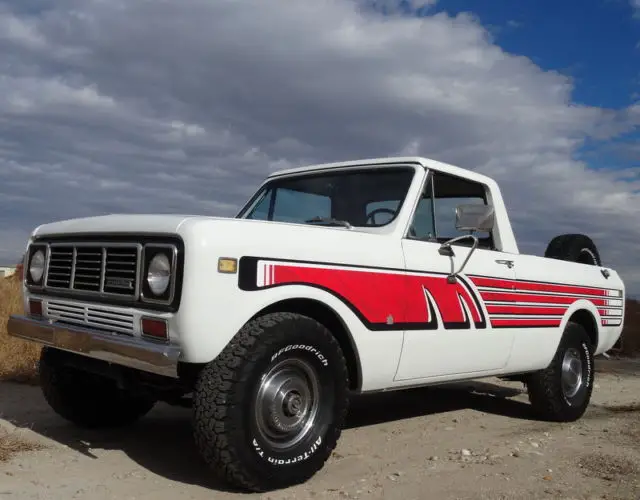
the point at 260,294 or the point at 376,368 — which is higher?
the point at 260,294

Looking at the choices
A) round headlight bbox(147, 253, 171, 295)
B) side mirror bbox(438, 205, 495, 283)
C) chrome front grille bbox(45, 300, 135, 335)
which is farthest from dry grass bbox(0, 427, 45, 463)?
side mirror bbox(438, 205, 495, 283)

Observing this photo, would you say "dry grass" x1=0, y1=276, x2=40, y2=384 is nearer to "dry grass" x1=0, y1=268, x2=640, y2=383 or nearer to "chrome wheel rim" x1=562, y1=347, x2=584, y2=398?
"dry grass" x1=0, y1=268, x2=640, y2=383

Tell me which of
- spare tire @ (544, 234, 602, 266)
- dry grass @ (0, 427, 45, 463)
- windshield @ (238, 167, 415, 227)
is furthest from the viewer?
spare tire @ (544, 234, 602, 266)

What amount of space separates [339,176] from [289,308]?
169 cm

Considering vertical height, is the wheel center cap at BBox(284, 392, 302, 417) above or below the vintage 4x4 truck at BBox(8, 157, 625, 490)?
below

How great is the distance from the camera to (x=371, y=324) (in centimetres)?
395

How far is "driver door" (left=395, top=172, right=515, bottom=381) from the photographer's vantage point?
4.29 meters

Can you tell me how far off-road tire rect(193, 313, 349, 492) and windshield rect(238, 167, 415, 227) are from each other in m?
1.29

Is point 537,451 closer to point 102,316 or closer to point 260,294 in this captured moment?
point 260,294

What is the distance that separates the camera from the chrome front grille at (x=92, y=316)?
11.5ft

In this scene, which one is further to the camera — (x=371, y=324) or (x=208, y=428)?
(x=371, y=324)

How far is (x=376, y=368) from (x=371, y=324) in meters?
0.29

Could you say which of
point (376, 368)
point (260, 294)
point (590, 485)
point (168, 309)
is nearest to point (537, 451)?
point (590, 485)

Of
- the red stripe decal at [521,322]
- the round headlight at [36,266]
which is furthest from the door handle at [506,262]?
the round headlight at [36,266]
